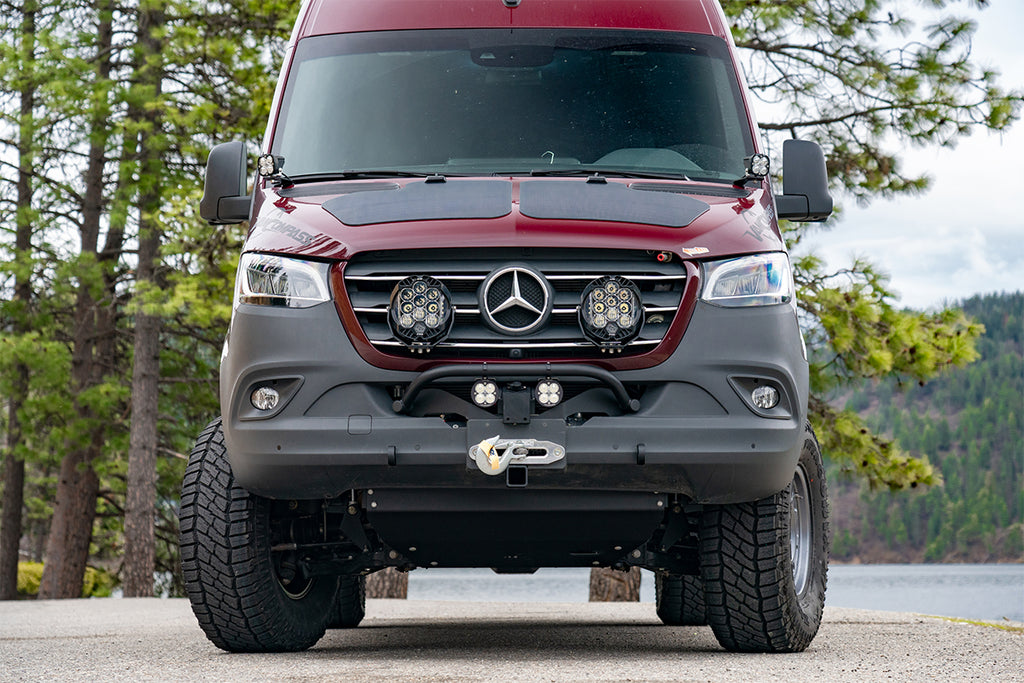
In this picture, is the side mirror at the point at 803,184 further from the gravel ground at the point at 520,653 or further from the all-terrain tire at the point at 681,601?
the all-terrain tire at the point at 681,601

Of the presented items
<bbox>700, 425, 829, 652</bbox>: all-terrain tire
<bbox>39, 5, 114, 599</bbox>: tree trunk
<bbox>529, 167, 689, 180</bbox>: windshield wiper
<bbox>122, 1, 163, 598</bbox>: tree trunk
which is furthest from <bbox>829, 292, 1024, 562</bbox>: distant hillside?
<bbox>529, 167, 689, 180</bbox>: windshield wiper

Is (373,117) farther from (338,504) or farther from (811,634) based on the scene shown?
(811,634)

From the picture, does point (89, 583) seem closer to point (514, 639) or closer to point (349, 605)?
point (349, 605)

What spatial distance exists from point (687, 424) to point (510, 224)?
99 cm

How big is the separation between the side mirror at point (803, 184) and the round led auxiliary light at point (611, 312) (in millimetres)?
1237

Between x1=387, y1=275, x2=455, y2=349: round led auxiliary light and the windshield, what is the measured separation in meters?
0.97

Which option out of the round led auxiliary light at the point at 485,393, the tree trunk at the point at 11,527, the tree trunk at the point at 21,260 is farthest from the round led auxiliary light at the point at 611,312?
the tree trunk at the point at 11,527

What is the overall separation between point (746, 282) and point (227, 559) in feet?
7.72

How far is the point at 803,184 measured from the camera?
5625 mm

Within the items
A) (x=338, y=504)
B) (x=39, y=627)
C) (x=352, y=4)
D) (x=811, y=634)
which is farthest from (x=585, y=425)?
(x=39, y=627)

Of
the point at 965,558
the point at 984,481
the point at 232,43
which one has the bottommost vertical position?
the point at 965,558

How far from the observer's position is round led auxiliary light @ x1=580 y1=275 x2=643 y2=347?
4.60 meters

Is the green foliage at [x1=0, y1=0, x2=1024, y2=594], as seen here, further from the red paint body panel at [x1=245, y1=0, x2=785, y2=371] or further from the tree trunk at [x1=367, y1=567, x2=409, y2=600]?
the red paint body panel at [x1=245, y1=0, x2=785, y2=371]

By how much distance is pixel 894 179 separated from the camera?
14070 mm
